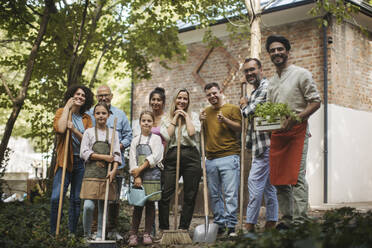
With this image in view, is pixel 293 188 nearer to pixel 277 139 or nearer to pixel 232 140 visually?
pixel 277 139

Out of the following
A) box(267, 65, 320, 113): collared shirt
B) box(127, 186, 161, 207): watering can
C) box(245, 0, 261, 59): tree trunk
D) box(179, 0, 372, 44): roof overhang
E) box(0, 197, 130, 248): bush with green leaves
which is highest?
box(179, 0, 372, 44): roof overhang

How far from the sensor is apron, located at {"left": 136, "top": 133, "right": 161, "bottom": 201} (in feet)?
16.5

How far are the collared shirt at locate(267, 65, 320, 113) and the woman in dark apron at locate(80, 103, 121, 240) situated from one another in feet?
6.46

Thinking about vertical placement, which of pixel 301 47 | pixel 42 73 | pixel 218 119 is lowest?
pixel 218 119

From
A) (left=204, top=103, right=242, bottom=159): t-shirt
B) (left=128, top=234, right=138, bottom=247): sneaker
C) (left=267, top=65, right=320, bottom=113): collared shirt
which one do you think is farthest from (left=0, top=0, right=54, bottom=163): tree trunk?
(left=267, top=65, right=320, bottom=113): collared shirt

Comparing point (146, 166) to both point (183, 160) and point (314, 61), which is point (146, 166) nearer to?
point (183, 160)

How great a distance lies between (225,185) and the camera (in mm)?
5188

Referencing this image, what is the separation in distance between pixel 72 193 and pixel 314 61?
6.81 meters

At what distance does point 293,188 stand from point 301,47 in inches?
264

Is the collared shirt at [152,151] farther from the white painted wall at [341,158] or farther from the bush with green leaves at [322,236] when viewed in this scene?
the white painted wall at [341,158]

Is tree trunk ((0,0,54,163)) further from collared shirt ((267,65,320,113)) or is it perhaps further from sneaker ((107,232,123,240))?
collared shirt ((267,65,320,113))

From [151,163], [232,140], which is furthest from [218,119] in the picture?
[151,163]

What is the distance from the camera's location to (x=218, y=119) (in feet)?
17.1

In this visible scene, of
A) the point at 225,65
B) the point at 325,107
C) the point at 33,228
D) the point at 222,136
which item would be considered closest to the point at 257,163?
the point at 222,136
